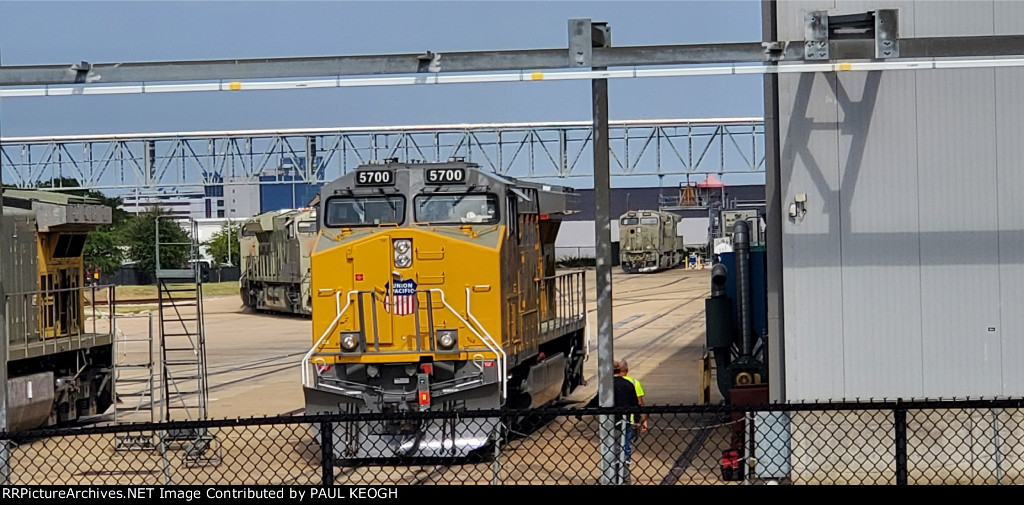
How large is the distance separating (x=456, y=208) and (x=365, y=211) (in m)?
1.01

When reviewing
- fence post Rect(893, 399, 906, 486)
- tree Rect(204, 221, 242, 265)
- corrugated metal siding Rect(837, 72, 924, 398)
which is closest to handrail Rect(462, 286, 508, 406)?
corrugated metal siding Rect(837, 72, 924, 398)

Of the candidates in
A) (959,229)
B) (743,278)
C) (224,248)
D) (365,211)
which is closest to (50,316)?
(365,211)

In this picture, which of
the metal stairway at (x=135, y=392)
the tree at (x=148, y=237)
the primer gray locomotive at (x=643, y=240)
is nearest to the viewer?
the metal stairway at (x=135, y=392)

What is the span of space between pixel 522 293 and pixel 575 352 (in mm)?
4487

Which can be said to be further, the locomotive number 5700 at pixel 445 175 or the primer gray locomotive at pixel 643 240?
the primer gray locomotive at pixel 643 240

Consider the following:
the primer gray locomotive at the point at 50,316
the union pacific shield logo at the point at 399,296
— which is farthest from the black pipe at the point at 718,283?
the primer gray locomotive at the point at 50,316

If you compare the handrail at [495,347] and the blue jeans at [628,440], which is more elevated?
the handrail at [495,347]

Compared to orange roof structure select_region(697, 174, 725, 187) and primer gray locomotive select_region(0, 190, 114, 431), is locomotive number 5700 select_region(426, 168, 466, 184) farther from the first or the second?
orange roof structure select_region(697, 174, 725, 187)

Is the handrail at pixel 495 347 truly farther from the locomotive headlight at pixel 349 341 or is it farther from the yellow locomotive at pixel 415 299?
the locomotive headlight at pixel 349 341

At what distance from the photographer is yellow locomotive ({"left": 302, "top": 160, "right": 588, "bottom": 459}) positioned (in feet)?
43.1

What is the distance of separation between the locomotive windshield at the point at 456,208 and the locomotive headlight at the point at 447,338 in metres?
1.26

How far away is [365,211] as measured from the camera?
546 inches

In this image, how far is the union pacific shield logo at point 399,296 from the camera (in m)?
13.4
